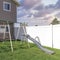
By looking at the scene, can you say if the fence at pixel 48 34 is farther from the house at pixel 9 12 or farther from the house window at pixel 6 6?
the house window at pixel 6 6

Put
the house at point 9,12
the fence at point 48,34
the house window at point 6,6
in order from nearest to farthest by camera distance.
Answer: the fence at point 48,34 → the house at point 9,12 → the house window at point 6,6

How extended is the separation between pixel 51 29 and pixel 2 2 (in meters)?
11.8

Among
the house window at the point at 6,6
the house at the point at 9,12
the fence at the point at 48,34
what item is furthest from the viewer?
the house window at the point at 6,6

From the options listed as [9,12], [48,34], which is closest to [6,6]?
[9,12]

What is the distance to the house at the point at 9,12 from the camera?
28808 millimetres

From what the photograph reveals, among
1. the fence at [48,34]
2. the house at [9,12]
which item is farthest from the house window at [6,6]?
the fence at [48,34]

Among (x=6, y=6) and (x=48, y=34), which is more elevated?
(x=6, y=6)

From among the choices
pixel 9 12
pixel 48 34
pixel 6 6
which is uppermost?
pixel 6 6

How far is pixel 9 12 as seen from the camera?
Answer: 1176 inches

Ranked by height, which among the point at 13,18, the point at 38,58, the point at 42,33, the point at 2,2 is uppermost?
the point at 2,2

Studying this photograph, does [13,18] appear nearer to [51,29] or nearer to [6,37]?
[6,37]

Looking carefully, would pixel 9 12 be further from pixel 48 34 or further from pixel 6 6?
pixel 48 34

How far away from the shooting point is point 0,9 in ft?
93.7

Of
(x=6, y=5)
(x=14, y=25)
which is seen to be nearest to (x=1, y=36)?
(x=14, y=25)
